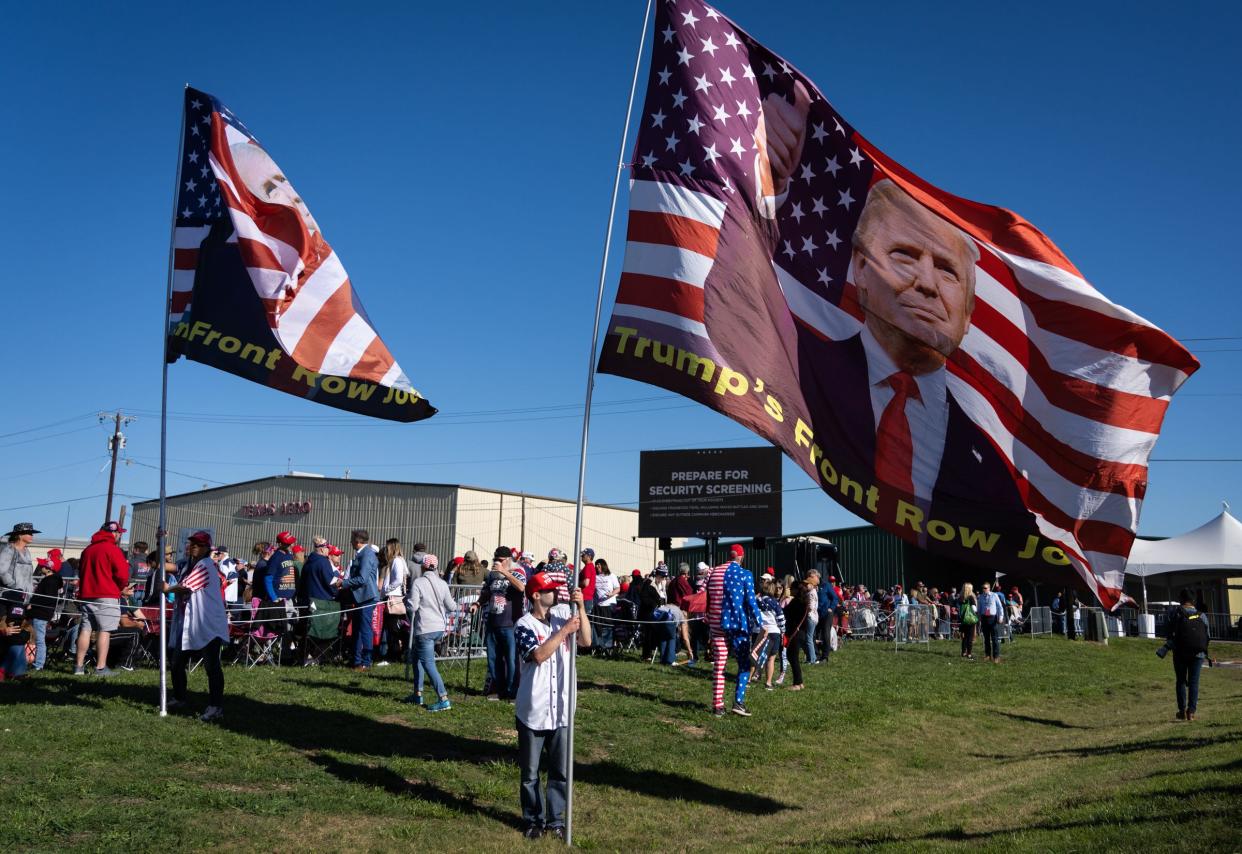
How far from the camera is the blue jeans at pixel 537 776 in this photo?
878cm

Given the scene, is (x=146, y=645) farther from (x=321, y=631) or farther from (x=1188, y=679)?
(x=1188, y=679)

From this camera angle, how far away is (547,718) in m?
8.82

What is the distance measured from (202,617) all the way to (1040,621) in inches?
1307

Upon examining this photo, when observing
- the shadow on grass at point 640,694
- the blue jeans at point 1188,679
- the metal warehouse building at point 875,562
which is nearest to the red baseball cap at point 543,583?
the shadow on grass at point 640,694

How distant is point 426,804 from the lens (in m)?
9.43

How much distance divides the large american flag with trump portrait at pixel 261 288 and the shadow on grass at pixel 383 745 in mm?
3593

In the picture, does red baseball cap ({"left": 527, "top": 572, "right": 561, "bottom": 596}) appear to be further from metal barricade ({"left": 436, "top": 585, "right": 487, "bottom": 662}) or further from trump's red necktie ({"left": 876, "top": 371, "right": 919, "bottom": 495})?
metal barricade ({"left": 436, "top": 585, "right": 487, "bottom": 662})

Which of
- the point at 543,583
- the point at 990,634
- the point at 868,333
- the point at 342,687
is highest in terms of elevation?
the point at 868,333

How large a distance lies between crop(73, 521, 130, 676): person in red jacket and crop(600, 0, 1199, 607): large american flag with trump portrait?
941 centimetres

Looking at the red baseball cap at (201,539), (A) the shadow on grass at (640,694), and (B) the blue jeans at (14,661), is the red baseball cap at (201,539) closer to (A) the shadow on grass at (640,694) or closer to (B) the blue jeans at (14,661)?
(B) the blue jeans at (14,661)

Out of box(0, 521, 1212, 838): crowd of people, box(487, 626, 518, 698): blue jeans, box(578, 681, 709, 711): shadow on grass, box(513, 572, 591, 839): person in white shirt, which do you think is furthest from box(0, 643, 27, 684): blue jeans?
box(513, 572, 591, 839): person in white shirt

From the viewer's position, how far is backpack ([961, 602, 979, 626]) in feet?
88.1

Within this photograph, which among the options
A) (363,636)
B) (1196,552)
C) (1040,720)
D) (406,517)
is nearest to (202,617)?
(363,636)

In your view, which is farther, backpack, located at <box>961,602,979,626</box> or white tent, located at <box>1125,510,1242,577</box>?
white tent, located at <box>1125,510,1242,577</box>
